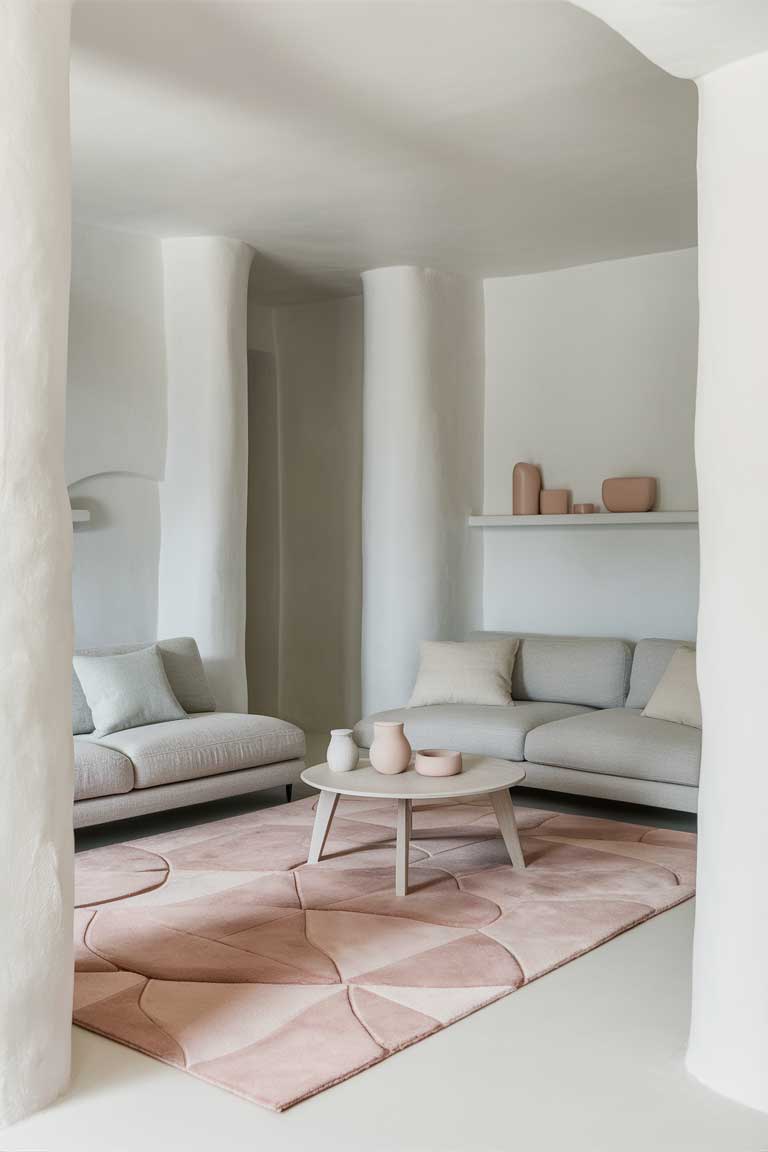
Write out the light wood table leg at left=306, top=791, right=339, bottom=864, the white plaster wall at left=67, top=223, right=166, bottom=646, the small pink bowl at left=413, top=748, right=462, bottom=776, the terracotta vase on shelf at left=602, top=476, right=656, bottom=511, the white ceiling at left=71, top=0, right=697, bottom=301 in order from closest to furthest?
1. the white ceiling at left=71, top=0, right=697, bottom=301
2. the small pink bowl at left=413, top=748, right=462, bottom=776
3. the light wood table leg at left=306, top=791, right=339, bottom=864
4. the white plaster wall at left=67, top=223, right=166, bottom=646
5. the terracotta vase on shelf at left=602, top=476, right=656, bottom=511

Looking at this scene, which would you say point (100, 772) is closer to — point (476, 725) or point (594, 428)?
point (476, 725)

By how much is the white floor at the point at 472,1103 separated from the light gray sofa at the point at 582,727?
2005mm

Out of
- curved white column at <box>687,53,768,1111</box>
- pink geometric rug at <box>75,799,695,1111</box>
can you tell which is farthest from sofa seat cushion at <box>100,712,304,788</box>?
curved white column at <box>687,53,768,1111</box>

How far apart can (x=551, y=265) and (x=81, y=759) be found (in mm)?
3904

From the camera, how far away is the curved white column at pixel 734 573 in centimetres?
248

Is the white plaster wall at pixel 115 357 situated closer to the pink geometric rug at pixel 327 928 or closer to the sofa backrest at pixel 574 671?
the pink geometric rug at pixel 327 928

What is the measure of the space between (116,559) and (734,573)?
4.01m

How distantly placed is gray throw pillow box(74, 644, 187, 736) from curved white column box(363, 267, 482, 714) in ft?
5.66

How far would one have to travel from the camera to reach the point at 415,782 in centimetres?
416

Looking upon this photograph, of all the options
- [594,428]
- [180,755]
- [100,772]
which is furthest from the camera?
[594,428]

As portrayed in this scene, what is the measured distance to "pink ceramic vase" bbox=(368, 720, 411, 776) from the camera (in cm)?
432

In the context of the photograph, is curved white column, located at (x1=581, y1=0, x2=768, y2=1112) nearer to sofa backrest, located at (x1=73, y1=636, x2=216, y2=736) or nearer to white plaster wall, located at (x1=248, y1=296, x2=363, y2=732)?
sofa backrest, located at (x1=73, y1=636, x2=216, y2=736)

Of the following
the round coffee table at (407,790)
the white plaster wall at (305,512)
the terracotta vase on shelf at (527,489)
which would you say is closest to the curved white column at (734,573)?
the round coffee table at (407,790)

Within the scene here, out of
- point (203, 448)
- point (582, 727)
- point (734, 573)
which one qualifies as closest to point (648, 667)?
point (582, 727)
